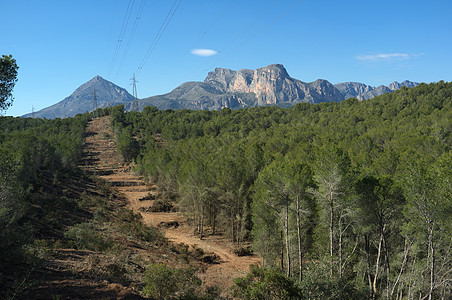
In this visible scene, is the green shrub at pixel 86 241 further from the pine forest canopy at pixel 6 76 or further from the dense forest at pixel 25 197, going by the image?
the pine forest canopy at pixel 6 76

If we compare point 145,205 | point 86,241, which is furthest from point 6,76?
point 145,205

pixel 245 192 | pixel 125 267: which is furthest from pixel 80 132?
pixel 125 267

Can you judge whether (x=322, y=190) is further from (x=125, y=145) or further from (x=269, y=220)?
(x=125, y=145)

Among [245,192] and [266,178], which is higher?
[266,178]

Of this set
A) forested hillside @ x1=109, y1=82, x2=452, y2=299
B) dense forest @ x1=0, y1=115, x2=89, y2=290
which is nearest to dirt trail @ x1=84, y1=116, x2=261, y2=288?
forested hillside @ x1=109, y1=82, x2=452, y2=299

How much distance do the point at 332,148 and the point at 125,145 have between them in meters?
86.6

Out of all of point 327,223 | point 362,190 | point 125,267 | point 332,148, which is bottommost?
point 125,267

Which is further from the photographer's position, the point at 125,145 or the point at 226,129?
the point at 226,129

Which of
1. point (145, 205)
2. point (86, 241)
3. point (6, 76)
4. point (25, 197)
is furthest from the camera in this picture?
point (145, 205)

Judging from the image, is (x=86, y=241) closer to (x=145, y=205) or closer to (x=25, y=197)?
(x=25, y=197)

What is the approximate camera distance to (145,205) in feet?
180

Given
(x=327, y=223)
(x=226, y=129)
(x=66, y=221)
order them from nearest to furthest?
(x=327, y=223), (x=66, y=221), (x=226, y=129)

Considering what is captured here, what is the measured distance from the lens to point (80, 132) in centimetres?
11138

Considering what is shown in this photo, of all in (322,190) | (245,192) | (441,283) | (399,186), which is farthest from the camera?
(245,192)
